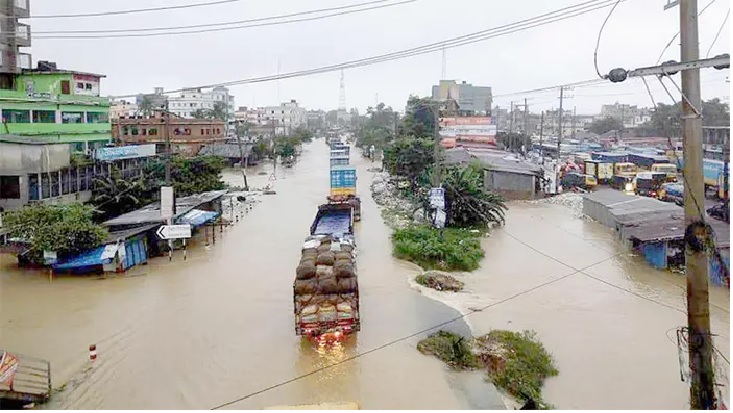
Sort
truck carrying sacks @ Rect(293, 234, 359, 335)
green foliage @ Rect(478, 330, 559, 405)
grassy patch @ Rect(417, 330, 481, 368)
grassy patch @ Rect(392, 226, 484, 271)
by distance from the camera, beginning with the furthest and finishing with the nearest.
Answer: grassy patch @ Rect(392, 226, 484, 271) → truck carrying sacks @ Rect(293, 234, 359, 335) → grassy patch @ Rect(417, 330, 481, 368) → green foliage @ Rect(478, 330, 559, 405)

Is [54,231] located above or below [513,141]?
below

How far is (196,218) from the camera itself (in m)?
21.9

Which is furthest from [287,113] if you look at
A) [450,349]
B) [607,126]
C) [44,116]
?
[450,349]

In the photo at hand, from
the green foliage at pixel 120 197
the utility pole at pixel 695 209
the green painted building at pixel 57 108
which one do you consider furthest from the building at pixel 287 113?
the utility pole at pixel 695 209

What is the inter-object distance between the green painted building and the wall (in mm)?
22362

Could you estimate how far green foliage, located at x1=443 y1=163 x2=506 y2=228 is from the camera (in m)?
24.1

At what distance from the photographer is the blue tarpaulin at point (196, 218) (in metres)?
21.2

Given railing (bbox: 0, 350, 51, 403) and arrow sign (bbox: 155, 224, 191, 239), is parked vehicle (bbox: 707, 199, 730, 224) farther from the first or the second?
railing (bbox: 0, 350, 51, 403)

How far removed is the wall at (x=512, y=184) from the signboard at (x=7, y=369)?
28.2 meters

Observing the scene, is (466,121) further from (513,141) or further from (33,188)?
(33,188)

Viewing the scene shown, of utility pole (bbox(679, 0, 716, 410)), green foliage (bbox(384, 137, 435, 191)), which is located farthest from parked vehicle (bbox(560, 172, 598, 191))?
utility pole (bbox(679, 0, 716, 410))

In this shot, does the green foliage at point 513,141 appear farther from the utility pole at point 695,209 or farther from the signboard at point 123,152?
the utility pole at point 695,209

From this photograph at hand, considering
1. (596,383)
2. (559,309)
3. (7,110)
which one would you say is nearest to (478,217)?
Answer: (559,309)

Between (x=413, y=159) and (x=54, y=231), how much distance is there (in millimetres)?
21770
